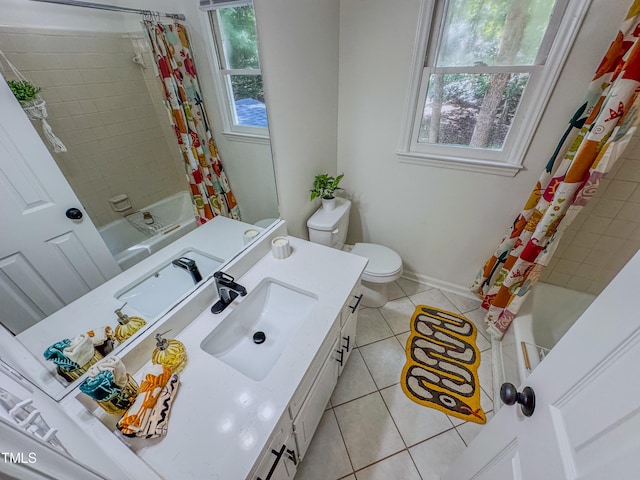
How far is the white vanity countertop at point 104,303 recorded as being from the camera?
0.65 meters

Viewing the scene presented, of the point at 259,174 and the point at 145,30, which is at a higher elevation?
the point at 145,30

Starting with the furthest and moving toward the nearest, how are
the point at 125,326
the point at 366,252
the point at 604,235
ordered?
1. the point at 366,252
2. the point at 604,235
3. the point at 125,326

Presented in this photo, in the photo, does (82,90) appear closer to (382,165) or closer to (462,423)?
(382,165)

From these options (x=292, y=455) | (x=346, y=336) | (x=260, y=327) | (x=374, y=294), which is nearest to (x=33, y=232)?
(x=260, y=327)

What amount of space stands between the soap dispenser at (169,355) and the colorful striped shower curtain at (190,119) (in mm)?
485

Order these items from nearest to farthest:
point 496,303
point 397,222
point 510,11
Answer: point 510,11, point 496,303, point 397,222

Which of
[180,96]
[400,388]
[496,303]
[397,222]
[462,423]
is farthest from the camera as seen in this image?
[397,222]

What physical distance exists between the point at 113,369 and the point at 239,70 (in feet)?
3.77

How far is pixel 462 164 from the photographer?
62.9 inches

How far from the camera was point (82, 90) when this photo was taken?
66cm

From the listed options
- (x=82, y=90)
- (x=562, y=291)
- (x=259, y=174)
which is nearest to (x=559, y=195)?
(x=562, y=291)

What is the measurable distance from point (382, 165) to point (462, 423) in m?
1.63

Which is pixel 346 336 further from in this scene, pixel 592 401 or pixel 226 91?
pixel 226 91

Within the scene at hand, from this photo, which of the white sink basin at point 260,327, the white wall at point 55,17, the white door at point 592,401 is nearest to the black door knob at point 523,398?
the white door at point 592,401
